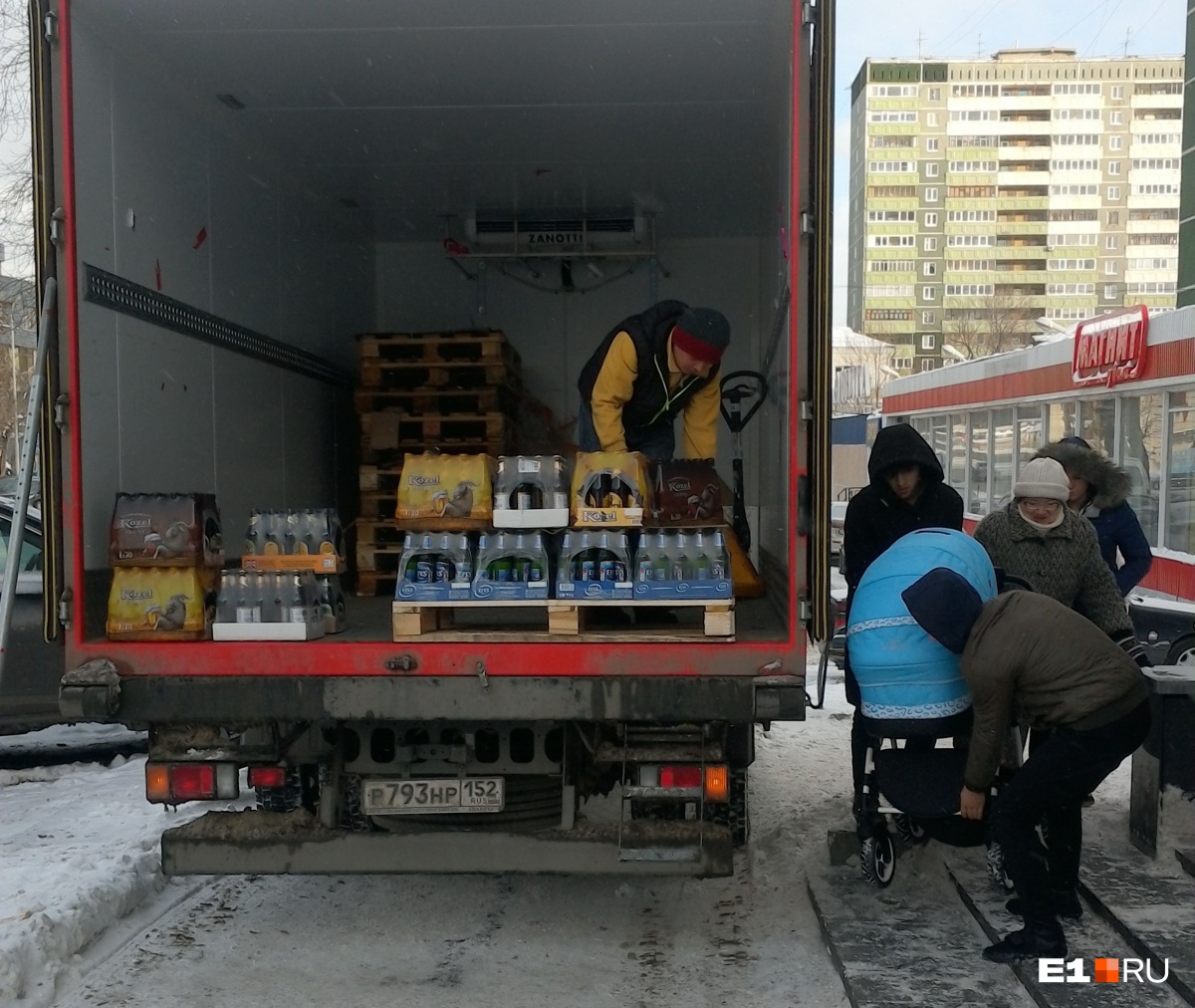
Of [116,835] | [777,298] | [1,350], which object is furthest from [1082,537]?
[1,350]

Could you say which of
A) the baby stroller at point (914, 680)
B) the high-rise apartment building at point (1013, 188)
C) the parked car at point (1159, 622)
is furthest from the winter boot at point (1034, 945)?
the high-rise apartment building at point (1013, 188)

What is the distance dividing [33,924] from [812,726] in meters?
4.80

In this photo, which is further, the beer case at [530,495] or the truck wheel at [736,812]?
the beer case at [530,495]

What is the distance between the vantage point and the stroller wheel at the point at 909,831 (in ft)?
16.2

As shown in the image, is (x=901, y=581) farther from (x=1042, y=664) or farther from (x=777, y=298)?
(x=777, y=298)

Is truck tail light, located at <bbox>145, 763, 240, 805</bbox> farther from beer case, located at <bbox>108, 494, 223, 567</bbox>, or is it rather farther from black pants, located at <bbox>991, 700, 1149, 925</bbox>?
black pants, located at <bbox>991, 700, 1149, 925</bbox>

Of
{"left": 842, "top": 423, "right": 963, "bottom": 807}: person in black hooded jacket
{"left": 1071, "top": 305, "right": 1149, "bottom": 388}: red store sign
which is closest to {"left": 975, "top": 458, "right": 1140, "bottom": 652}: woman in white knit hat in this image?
{"left": 842, "top": 423, "right": 963, "bottom": 807}: person in black hooded jacket

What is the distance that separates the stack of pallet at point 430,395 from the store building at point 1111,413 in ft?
19.0

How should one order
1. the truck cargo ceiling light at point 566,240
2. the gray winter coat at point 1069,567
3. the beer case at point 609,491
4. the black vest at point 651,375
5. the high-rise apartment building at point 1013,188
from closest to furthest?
1. the beer case at point 609,491
2. the gray winter coat at point 1069,567
3. the black vest at point 651,375
4. the truck cargo ceiling light at point 566,240
5. the high-rise apartment building at point 1013,188

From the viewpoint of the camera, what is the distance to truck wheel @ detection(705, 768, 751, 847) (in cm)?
412

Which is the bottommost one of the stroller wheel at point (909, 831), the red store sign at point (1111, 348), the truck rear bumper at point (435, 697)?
the stroller wheel at point (909, 831)

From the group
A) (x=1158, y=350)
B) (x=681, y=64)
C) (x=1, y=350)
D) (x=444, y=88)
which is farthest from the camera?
(x=1, y=350)

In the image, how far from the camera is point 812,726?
7.50 meters

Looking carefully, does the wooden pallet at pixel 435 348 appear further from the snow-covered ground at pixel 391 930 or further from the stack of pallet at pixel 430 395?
the snow-covered ground at pixel 391 930
